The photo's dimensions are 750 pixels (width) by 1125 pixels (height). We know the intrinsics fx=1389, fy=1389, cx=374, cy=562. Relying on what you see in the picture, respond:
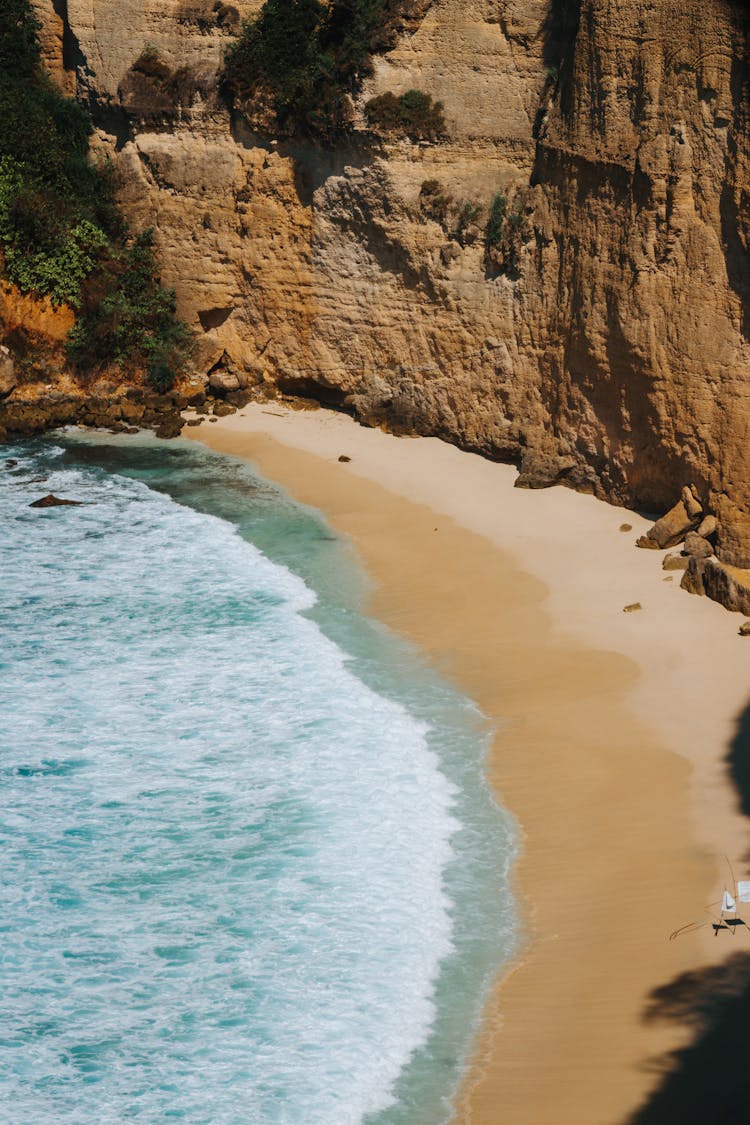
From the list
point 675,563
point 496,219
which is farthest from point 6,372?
point 675,563

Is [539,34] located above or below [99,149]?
above

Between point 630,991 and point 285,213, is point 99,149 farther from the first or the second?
point 630,991

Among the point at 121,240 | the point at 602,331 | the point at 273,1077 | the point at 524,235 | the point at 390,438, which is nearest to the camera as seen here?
the point at 273,1077

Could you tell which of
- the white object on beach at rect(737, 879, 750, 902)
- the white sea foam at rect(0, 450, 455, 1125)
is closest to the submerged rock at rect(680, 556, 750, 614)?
the white sea foam at rect(0, 450, 455, 1125)

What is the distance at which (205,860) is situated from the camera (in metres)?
14.9

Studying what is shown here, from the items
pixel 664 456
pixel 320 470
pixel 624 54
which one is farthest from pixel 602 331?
pixel 320 470

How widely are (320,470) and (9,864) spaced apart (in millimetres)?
13670

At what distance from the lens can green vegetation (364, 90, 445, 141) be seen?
27766 millimetres

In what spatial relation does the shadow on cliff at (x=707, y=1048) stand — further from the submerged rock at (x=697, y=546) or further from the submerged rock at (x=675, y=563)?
the submerged rock at (x=697, y=546)

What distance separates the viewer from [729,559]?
22062mm

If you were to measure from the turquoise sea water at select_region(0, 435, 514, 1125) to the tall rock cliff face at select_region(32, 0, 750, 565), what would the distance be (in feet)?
18.9

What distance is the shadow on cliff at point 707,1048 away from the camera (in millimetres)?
10875

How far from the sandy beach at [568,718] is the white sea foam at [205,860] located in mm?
1098

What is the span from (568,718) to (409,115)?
49.3 ft
